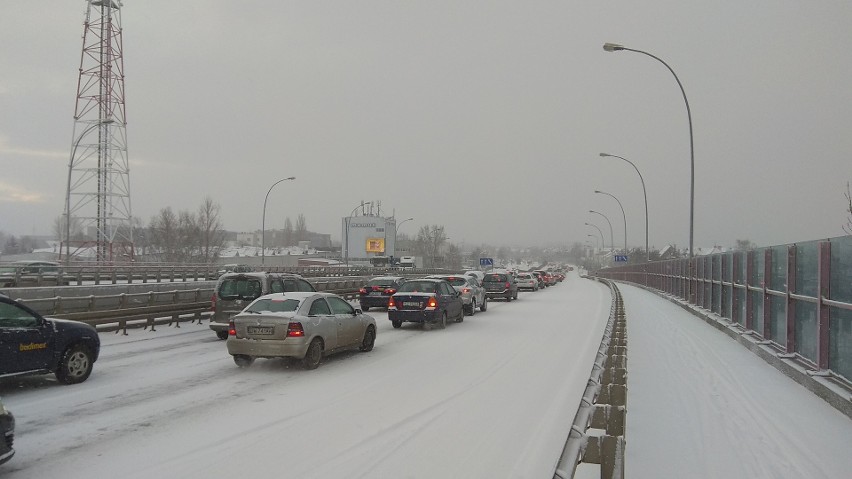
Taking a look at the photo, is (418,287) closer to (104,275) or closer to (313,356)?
(313,356)

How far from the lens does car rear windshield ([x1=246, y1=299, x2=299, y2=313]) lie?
38.4ft

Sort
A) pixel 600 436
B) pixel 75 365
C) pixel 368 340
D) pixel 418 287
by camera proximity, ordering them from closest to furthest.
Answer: pixel 600 436, pixel 75 365, pixel 368 340, pixel 418 287

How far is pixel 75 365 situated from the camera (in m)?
9.78

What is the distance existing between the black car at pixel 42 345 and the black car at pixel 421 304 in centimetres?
995

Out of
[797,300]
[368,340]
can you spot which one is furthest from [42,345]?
[797,300]

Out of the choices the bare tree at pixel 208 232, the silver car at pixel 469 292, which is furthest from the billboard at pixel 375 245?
the silver car at pixel 469 292

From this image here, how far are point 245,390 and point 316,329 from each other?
2384 mm

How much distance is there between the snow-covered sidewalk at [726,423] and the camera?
5.95m

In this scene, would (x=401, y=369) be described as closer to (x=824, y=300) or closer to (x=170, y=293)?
(x=824, y=300)

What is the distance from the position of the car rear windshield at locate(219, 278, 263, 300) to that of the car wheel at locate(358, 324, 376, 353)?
3545 millimetres

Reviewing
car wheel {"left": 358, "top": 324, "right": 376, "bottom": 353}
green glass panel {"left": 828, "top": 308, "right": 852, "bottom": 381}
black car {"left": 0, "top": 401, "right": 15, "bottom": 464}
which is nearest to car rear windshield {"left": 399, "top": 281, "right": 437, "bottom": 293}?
car wheel {"left": 358, "top": 324, "right": 376, "bottom": 353}

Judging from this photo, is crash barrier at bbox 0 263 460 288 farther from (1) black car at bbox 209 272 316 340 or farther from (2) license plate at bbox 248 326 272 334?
(2) license plate at bbox 248 326 272 334

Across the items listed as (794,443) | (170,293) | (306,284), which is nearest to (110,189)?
(170,293)

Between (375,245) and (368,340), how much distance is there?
346 ft
